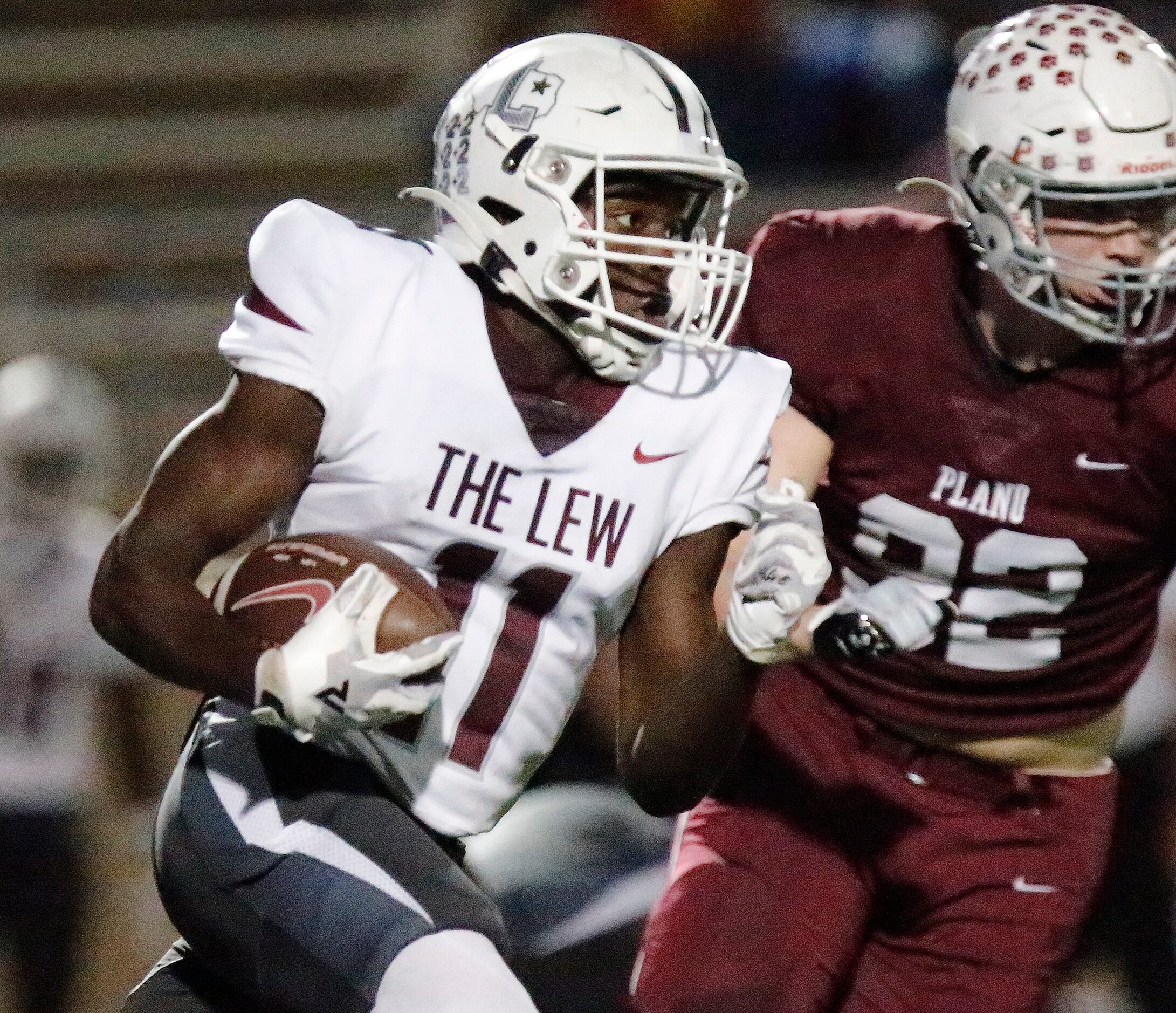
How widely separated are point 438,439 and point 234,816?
1.55ft

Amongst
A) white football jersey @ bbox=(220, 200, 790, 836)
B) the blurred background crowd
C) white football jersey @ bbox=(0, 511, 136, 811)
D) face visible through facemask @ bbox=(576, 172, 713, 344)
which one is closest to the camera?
white football jersey @ bbox=(220, 200, 790, 836)

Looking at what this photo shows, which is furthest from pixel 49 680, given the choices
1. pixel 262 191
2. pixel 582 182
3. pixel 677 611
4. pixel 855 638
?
pixel 262 191

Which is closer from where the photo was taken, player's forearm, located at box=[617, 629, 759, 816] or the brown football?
the brown football

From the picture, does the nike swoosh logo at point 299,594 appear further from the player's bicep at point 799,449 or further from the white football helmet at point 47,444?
the white football helmet at point 47,444

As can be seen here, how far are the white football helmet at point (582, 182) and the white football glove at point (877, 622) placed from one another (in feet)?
1.16

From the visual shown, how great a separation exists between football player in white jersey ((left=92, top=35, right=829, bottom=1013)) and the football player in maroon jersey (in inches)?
11.9

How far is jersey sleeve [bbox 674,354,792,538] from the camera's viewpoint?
2322 millimetres

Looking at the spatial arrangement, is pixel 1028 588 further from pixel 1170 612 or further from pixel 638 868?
pixel 1170 612

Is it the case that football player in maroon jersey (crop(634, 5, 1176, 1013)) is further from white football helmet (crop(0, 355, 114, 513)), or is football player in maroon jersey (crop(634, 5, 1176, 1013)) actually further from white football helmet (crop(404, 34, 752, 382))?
white football helmet (crop(0, 355, 114, 513))

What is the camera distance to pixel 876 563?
2719 mm

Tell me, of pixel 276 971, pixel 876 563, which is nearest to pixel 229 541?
pixel 276 971

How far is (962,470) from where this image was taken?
265cm

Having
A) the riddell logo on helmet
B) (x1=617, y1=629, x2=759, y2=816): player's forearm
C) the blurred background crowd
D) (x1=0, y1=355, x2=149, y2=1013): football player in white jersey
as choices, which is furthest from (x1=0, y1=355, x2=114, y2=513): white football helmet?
the riddell logo on helmet

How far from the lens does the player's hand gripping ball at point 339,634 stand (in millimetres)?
1895
